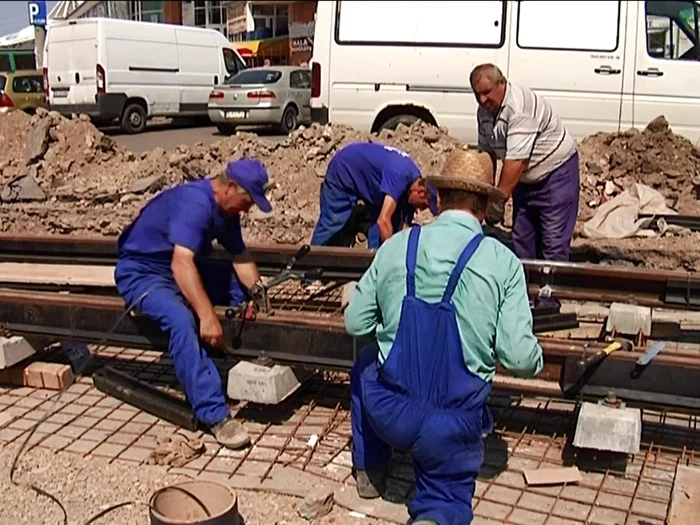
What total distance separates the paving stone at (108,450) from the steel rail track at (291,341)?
0.59 metres

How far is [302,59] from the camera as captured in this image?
29094 mm

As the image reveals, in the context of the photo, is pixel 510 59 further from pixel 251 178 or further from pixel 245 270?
pixel 251 178

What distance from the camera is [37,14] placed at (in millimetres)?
30344

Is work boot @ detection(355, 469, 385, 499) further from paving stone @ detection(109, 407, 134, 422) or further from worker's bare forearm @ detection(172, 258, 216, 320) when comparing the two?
paving stone @ detection(109, 407, 134, 422)

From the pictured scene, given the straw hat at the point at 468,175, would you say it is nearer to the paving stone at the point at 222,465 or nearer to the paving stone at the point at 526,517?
the paving stone at the point at 526,517

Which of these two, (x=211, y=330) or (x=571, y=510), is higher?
(x=211, y=330)

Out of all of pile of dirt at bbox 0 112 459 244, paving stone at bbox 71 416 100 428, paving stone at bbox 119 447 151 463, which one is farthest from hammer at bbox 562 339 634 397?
pile of dirt at bbox 0 112 459 244

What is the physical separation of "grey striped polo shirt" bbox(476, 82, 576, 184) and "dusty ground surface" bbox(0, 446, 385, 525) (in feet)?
9.05

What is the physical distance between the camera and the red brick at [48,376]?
517cm

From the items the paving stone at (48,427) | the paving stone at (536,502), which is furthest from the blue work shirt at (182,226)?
the paving stone at (536,502)

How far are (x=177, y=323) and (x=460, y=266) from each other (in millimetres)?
1883

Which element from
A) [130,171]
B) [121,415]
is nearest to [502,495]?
[121,415]

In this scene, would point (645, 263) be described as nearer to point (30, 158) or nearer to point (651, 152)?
point (651, 152)

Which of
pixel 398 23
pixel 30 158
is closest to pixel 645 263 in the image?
pixel 398 23
